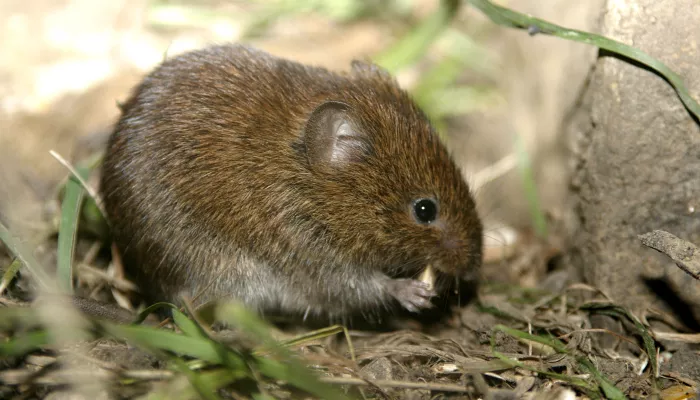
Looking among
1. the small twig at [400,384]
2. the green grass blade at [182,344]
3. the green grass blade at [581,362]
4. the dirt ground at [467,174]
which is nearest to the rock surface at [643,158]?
the dirt ground at [467,174]

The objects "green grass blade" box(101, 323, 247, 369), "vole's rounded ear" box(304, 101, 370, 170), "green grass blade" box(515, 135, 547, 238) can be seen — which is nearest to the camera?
"green grass blade" box(101, 323, 247, 369)

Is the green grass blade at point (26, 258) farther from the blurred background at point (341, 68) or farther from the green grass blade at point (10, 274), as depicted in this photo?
the blurred background at point (341, 68)

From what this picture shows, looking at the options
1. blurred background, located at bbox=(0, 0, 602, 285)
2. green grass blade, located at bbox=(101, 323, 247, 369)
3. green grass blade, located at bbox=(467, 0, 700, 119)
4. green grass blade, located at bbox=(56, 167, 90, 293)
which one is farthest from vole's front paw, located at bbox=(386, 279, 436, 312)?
green grass blade, located at bbox=(56, 167, 90, 293)

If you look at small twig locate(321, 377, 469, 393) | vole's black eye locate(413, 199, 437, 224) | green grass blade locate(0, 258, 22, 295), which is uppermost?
vole's black eye locate(413, 199, 437, 224)

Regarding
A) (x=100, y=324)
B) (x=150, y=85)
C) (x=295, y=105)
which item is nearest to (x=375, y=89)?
(x=295, y=105)

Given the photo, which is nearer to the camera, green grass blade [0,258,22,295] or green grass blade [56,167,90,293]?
green grass blade [0,258,22,295]

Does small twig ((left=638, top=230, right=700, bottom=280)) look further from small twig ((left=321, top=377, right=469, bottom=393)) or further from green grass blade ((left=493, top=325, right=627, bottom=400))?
small twig ((left=321, top=377, right=469, bottom=393))

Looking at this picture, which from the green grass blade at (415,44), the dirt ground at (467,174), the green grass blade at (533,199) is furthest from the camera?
the green grass blade at (415,44)
